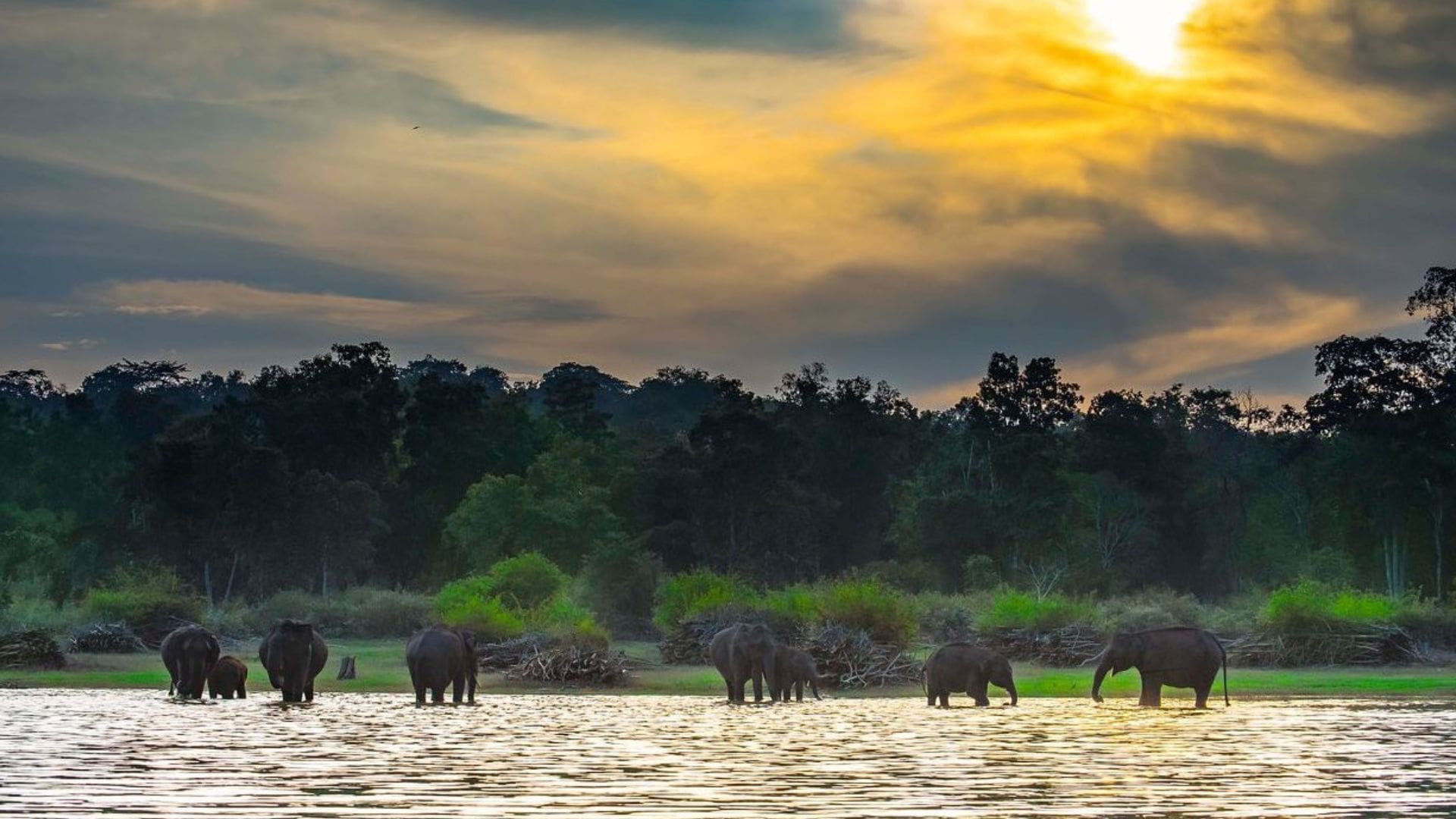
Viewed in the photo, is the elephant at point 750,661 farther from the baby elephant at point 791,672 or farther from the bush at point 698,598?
the bush at point 698,598

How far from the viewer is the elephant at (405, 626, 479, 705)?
3853 cm

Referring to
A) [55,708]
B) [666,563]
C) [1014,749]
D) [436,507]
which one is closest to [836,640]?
[55,708]

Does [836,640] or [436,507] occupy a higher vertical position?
[436,507]

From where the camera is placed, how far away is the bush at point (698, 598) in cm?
5603

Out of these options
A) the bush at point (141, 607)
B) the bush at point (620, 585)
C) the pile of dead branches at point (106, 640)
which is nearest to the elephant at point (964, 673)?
the pile of dead branches at point (106, 640)

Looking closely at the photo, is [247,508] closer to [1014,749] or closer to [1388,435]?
[1388,435]

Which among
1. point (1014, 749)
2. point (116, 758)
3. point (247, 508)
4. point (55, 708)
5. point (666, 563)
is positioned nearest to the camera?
point (116, 758)

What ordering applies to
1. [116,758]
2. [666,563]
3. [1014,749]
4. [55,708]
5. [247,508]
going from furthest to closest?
[666,563] → [247,508] → [55,708] → [1014,749] → [116,758]

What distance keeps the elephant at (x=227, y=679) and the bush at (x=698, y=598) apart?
1763cm

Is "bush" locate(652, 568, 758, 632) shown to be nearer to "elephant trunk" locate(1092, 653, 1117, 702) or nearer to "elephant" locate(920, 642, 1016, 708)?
"elephant" locate(920, 642, 1016, 708)

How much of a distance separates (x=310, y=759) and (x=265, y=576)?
2839 inches

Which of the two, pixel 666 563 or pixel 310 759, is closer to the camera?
pixel 310 759

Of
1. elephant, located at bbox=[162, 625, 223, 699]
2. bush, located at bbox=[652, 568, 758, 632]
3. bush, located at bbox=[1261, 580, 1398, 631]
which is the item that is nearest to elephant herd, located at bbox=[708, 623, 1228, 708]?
elephant, located at bbox=[162, 625, 223, 699]

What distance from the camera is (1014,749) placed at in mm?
24719
